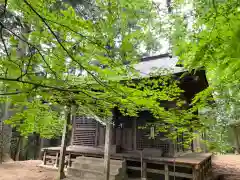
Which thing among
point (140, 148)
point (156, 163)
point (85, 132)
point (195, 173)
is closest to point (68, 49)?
point (195, 173)

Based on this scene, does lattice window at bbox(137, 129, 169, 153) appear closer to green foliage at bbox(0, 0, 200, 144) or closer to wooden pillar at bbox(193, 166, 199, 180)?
wooden pillar at bbox(193, 166, 199, 180)

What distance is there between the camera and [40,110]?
2.14 m

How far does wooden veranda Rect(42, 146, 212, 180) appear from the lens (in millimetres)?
5867

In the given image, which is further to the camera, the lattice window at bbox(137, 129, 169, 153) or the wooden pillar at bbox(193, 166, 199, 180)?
the lattice window at bbox(137, 129, 169, 153)

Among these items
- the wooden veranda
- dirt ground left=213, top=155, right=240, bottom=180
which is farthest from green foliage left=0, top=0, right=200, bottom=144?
dirt ground left=213, top=155, right=240, bottom=180

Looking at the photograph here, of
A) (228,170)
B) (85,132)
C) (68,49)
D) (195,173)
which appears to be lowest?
(228,170)

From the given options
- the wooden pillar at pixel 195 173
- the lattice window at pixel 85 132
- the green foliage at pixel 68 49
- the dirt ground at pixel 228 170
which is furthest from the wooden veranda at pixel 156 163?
the green foliage at pixel 68 49

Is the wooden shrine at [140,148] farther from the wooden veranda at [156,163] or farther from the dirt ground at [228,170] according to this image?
the dirt ground at [228,170]

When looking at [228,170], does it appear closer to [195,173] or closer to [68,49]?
[195,173]

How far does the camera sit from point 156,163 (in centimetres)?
648

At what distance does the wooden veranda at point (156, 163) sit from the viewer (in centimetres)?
587

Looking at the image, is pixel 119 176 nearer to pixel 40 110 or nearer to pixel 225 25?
pixel 40 110

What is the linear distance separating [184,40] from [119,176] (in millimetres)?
6106

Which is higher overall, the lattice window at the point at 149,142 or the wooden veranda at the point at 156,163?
the lattice window at the point at 149,142
